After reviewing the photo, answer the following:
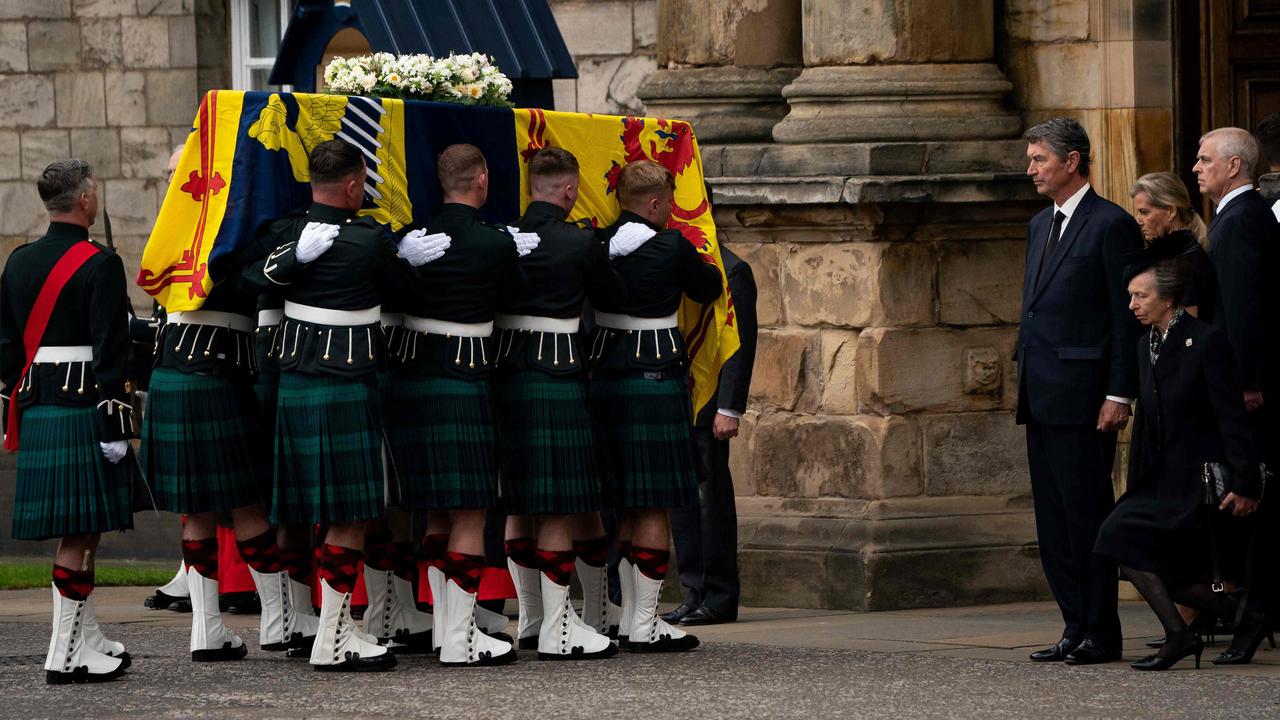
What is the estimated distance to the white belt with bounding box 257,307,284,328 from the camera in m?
8.93

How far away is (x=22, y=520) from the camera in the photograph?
8.70 metres

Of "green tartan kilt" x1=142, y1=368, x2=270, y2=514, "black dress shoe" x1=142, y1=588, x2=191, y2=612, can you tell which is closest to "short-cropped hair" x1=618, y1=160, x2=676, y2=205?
"green tartan kilt" x1=142, y1=368, x2=270, y2=514

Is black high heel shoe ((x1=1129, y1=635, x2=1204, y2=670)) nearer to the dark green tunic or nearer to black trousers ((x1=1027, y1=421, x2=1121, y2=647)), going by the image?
black trousers ((x1=1027, y1=421, x2=1121, y2=647))

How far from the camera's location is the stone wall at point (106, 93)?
49.3 feet

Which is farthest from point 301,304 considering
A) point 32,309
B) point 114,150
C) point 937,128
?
point 114,150

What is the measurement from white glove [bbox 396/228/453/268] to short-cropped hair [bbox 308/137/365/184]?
0.34m

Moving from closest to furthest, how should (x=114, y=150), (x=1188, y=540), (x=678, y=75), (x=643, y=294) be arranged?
(x=1188, y=540), (x=643, y=294), (x=678, y=75), (x=114, y=150)

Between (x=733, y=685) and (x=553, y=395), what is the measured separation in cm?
146

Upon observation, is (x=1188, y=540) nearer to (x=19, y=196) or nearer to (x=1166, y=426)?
(x=1166, y=426)

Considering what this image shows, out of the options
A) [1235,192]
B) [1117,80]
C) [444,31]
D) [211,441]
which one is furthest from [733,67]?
[211,441]

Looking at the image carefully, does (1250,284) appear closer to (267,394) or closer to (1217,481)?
(1217,481)

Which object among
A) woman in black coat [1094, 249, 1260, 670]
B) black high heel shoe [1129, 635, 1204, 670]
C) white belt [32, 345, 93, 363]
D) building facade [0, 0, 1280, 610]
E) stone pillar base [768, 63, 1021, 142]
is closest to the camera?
black high heel shoe [1129, 635, 1204, 670]

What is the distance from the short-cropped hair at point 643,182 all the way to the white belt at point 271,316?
1448 millimetres

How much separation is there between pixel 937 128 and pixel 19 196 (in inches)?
271
